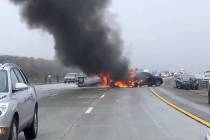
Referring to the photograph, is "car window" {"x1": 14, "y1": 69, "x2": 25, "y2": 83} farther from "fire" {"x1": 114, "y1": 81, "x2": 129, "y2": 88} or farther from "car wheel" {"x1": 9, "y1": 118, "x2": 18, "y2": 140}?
"fire" {"x1": 114, "y1": 81, "x2": 129, "y2": 88}

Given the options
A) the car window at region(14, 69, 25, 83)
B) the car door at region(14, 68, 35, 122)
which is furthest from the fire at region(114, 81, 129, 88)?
the car window at region(14, 69, 25, 83)

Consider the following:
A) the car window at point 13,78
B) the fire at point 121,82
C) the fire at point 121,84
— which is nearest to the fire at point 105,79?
the fire at point 121,82

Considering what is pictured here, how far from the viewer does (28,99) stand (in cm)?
1079

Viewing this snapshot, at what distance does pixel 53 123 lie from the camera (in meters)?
15.2

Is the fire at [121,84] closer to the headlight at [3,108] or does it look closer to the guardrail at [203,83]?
the guardrail at [203,83]

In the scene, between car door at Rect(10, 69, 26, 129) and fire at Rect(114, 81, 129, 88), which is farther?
fire at Rect(114, 81, 129, 88)

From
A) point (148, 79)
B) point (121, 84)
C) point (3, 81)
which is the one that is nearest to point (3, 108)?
point (3, 81)

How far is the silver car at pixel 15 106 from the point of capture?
8644 mm

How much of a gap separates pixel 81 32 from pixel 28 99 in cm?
3765

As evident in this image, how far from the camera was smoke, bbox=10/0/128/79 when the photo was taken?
→ 4425cm

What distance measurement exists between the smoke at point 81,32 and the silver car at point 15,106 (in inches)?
1211

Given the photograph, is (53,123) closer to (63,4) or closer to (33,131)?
(33,131)

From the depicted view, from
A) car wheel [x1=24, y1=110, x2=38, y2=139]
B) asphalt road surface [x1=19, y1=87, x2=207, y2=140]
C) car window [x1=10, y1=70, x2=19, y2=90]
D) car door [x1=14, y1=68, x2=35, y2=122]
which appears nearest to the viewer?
car window [x1=10, y1=70, x2=19, y2=90]

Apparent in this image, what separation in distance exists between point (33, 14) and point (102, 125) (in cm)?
2975
